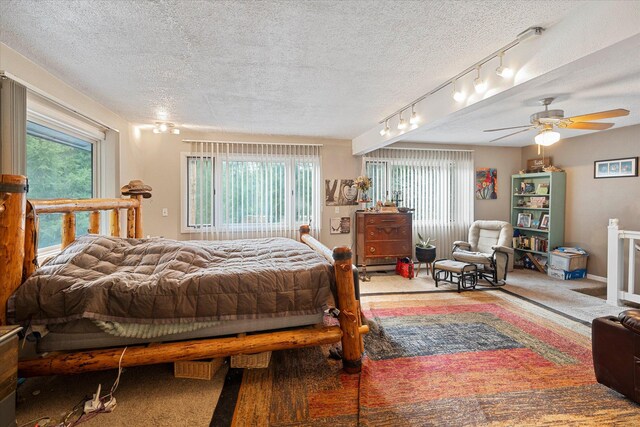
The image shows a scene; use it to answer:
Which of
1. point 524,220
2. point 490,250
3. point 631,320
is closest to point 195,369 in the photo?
point 631,320

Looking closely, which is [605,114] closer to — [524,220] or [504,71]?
[504,71]

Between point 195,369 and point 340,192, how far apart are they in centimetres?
372

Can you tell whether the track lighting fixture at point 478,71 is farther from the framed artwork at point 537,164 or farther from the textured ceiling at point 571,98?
the framed artwork at point 537,164

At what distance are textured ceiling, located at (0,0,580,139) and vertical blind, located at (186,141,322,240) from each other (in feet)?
4.93

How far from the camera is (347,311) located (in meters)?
2.17

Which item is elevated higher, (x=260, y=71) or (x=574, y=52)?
(x=260, y=71)

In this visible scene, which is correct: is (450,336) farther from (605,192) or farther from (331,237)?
(605,192)

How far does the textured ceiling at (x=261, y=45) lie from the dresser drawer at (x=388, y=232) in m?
2.21

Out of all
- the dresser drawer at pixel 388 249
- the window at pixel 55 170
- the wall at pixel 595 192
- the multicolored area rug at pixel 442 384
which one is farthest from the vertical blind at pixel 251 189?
the wall at pixel 595 192

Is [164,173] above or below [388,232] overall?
above

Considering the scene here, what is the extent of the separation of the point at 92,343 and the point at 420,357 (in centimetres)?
235

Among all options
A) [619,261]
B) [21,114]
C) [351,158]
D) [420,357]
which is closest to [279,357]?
[420,357]

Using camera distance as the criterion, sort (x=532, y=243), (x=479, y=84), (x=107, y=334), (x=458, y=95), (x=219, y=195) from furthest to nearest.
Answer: (x=532, y=243), (x=219, y=195), (x=458, y=95), (x=479, y=84), (x=107, y=334)

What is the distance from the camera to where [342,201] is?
17.4 feet
